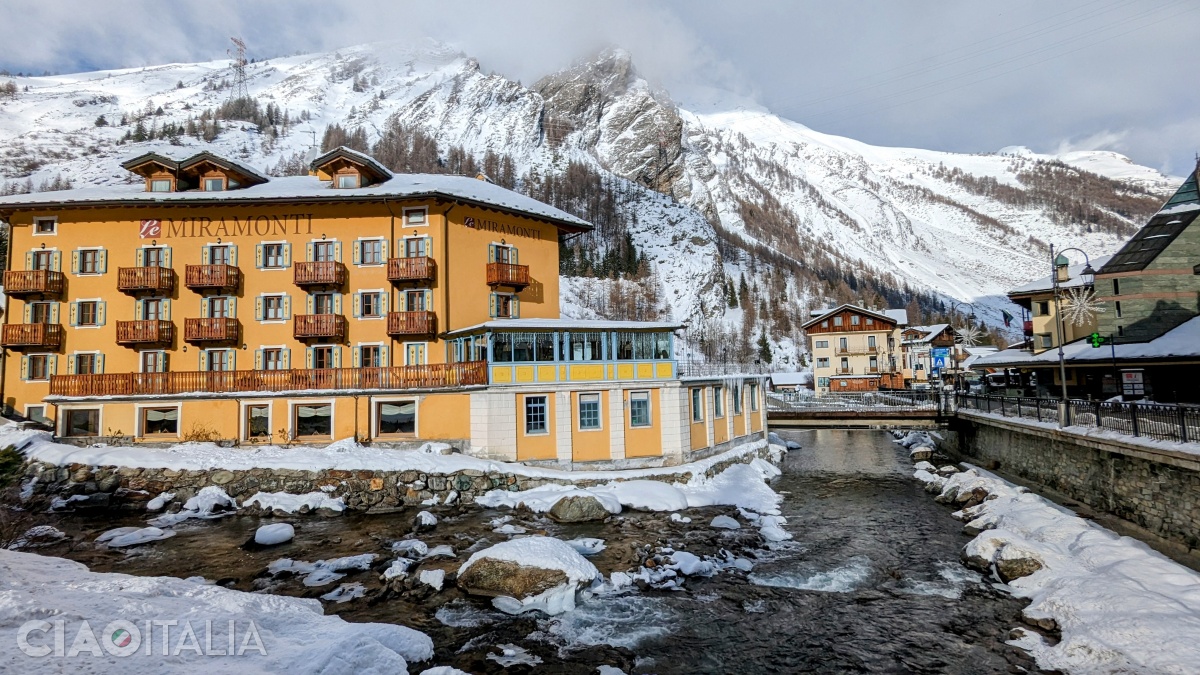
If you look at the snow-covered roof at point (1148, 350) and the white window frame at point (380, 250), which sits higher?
the white window frame at point (380, 250)

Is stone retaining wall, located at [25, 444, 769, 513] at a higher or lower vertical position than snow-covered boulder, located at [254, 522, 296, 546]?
higher

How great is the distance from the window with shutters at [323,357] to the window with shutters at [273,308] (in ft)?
9.56

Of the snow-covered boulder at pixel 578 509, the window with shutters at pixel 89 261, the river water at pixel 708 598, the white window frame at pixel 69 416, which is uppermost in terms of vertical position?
the window with shutters at pixel 89 261

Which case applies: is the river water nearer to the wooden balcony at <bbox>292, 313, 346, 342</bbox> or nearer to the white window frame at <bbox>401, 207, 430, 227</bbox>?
the wooden balcony at <bbox>292, 313, 346, 342</bbox>

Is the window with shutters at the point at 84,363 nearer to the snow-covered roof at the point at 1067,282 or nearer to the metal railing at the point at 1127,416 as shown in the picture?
the metal railing at the point at 1127,416

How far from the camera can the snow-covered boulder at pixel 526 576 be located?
49.3 ft

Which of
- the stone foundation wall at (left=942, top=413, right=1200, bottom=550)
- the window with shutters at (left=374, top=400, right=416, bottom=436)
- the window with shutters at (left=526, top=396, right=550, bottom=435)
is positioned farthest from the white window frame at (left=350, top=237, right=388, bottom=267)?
the stone foundation wall at (left=942, top=413, right=1200, bottom=550)

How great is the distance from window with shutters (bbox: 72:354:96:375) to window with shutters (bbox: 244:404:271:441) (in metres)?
11.1

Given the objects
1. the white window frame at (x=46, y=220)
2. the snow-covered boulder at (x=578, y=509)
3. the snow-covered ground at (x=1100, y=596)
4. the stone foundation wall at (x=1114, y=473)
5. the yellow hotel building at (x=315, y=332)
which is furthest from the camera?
the white window frame at (x=46, y=220)

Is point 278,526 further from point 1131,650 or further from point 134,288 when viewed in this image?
point 1131,650

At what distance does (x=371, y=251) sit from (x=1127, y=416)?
36.6 metres

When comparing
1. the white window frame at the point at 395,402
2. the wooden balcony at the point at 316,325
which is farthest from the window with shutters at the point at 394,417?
the wooden balcony at the point at 316,325

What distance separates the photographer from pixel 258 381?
30125mm

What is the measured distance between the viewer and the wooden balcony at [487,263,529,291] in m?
34.9
